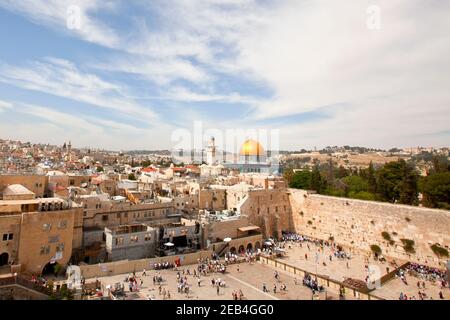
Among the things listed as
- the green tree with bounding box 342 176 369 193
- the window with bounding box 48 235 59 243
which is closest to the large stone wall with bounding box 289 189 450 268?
the green tree with bounding box 342 176 369 193

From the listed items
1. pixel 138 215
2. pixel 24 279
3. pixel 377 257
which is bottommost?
pixel 377 257

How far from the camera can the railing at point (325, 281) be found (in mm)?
19828

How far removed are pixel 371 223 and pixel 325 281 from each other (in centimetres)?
1094

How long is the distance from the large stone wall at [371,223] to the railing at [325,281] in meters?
8.82

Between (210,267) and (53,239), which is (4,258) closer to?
(53,239)

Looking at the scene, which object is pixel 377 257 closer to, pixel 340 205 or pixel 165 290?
pixel 340 205

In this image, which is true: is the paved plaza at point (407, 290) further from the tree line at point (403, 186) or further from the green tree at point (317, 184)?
the green tree at point (317, 184)

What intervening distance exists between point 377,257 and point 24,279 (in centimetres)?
2776

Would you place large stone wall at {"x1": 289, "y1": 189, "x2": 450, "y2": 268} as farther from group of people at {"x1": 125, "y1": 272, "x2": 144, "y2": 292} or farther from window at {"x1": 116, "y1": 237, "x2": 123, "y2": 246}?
window at {"x1": 116, "y1": 237, "x2": 123, "y2": 246}

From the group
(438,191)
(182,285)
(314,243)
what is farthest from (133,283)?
(438,191)

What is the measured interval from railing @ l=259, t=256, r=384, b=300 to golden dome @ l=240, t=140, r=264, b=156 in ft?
86.2
